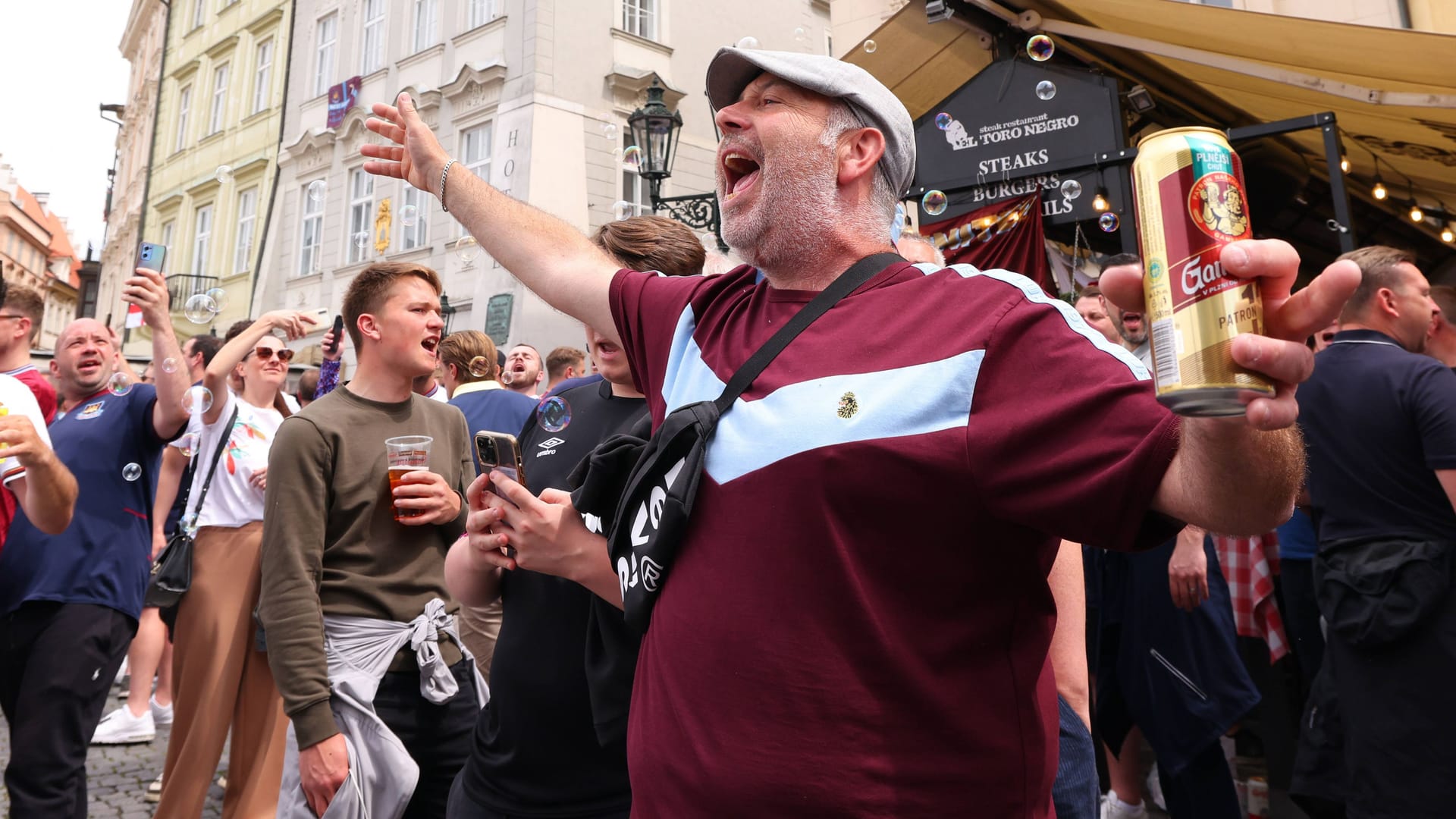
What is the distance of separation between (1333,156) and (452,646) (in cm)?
533

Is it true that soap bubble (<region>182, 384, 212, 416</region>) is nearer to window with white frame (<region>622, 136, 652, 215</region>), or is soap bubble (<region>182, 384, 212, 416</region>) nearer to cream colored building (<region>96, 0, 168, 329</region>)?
window with white frame (<region>622, 136, 652, 215</region>)

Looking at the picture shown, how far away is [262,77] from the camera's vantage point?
886 inches

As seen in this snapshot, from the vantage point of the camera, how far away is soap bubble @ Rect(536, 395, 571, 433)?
240 centimetres

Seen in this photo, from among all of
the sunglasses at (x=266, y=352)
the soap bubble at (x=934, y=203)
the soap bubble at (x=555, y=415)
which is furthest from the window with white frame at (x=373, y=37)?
the soap bubble at (x=555, y=415)

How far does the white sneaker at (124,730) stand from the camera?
5633 millimetres

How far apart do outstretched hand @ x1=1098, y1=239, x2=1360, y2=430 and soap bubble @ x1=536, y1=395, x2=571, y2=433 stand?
1730 mm

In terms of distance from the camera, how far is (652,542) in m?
1.41

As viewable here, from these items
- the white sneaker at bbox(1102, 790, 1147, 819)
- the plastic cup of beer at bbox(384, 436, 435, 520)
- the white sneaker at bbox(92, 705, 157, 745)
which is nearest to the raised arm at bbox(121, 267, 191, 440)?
the plastic cup of beer at bbox(384, 436, 435, 520)

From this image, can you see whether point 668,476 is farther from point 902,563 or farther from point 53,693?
point 53,693

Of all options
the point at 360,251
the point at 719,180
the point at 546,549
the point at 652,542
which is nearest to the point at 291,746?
the point at 546,549

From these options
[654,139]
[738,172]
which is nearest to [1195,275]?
[738,172]

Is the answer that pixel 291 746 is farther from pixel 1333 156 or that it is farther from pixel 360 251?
pixel 360 251

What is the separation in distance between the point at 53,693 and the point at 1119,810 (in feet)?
14.2

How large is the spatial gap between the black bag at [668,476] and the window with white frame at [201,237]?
2493cm
